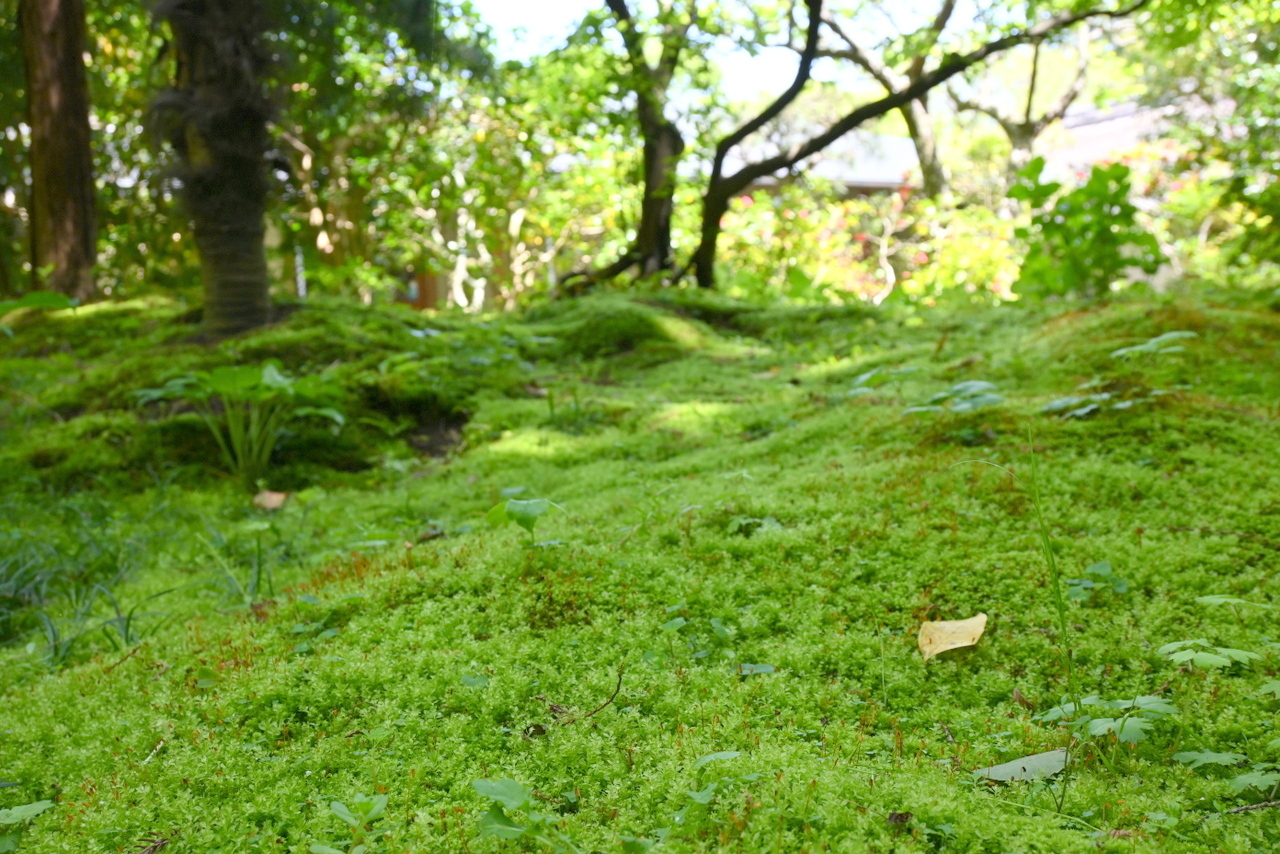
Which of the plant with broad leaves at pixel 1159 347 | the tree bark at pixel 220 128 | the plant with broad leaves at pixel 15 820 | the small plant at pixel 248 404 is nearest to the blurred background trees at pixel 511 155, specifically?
the tree bark at pixel 220 128

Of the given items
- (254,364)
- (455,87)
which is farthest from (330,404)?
(455,87)

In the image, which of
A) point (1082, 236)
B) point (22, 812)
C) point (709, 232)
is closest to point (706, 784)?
point (22, 812)

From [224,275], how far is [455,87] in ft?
17.2

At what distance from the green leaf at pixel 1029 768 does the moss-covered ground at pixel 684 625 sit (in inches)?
0.7

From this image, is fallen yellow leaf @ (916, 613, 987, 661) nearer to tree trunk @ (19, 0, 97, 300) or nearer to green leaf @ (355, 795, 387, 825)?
green leaf @ (355, 795, 387, 825)

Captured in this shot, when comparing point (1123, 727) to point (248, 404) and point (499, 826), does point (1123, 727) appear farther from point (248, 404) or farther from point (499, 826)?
point (248, 404)

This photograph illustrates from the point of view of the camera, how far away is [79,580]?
2.53m

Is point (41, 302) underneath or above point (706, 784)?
above

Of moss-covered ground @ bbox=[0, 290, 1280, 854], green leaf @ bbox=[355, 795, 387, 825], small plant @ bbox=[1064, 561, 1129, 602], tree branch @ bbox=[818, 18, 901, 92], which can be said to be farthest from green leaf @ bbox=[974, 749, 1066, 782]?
tree branch @ bbox=[818, 18, 901, 92]

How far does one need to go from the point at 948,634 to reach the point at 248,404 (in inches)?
126

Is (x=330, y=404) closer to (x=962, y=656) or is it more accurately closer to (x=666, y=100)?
(x=962, y=656)

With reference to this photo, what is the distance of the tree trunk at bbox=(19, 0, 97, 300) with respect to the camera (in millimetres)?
6398

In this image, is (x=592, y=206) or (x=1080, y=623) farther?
(x=592, y=206)

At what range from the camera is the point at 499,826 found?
1.03 m
